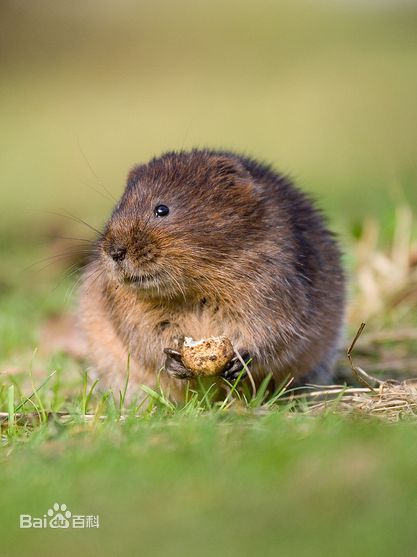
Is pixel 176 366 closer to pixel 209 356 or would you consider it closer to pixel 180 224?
pixel 209 356

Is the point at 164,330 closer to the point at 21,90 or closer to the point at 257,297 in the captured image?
the point at 257,297

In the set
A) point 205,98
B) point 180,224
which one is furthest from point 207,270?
point 205,98

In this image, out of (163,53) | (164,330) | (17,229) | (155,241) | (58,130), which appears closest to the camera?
(155,241)

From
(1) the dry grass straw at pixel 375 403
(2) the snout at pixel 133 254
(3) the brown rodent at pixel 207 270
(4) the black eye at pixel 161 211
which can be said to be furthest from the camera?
(4) the black eye at pixel 161 211

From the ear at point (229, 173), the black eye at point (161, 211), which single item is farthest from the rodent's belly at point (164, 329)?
the ear at point (229, 173)

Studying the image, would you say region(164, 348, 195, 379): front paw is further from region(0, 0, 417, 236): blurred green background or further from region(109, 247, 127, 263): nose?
region(0, 0, 417, 236): blurred green background

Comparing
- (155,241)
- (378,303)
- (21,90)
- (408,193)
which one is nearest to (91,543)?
(155,241)

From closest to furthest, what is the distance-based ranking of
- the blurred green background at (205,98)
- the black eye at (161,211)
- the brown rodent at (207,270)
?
the brown rodent at (207,270) → the black eye at (161,211) → the blurred green background at (205,98)

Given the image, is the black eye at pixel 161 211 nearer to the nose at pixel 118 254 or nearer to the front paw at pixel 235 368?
the nose at pixel 118 254

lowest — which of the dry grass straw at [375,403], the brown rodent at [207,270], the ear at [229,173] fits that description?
the dry grass straw at [375,403]
